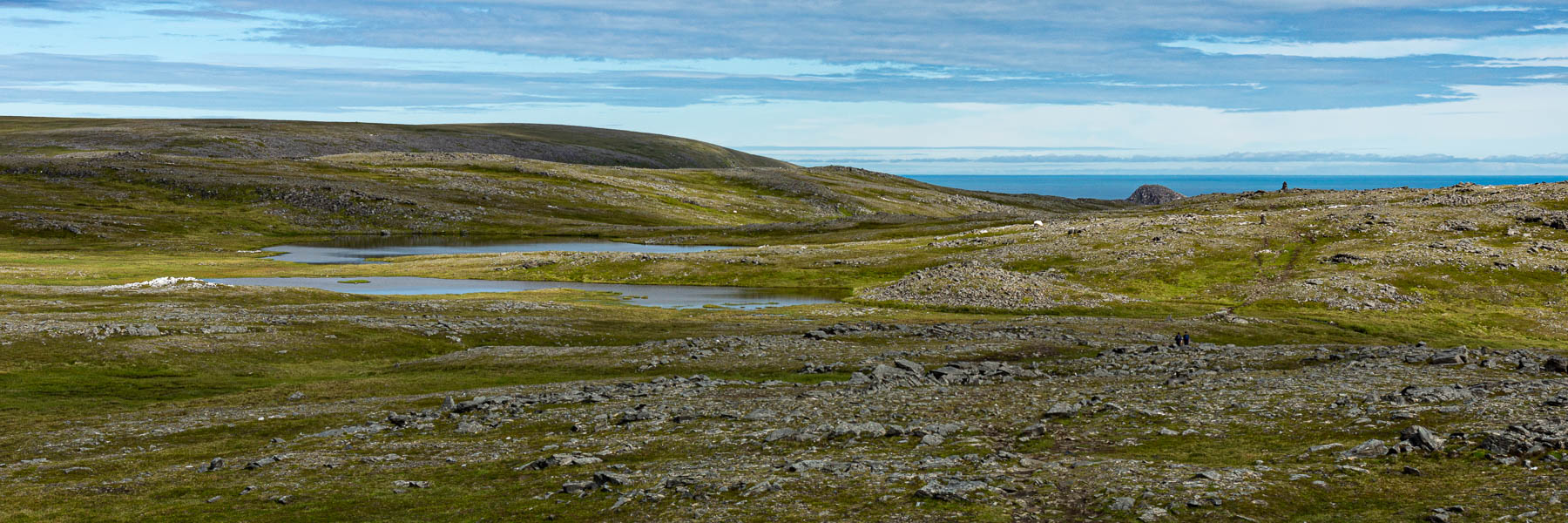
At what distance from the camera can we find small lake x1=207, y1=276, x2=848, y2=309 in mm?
115000

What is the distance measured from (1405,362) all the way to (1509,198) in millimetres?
128943

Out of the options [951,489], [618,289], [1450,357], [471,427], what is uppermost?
[951,489]

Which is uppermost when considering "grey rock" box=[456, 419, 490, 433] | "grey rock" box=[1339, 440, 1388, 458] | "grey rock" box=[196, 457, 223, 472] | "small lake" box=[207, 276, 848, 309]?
"grey rock" box=[1339, 440, 1388, 458]

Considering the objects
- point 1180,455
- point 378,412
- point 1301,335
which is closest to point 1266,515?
point 1180,455

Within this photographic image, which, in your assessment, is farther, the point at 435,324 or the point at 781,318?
the point at 781,318

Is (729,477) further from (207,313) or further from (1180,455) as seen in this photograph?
(207,313)

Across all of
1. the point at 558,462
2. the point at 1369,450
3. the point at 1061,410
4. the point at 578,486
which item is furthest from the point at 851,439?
the point at 1369,450

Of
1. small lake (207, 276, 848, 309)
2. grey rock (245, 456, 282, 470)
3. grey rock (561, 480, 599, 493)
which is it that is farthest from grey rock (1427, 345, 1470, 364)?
small lake (207, 276, 848, 309)

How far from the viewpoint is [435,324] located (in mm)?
80312

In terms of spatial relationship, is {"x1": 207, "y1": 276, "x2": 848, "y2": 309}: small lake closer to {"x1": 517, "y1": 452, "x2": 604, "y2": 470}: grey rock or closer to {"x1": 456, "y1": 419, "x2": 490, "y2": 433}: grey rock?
{"x1": 456, "y1": 419, "x2": 490, "y2": 433}: grey rock

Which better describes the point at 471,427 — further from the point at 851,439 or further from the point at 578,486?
the point at 851,439

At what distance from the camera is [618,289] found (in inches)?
5108

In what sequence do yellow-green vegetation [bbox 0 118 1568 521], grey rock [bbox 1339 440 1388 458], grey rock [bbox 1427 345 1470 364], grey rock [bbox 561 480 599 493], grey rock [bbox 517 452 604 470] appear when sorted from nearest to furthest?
yellow-green vegetation [bbox 0 118 1568 521] → grey rock [bbox 561 480 599 493] → grey rock [bbox 1339 440 1388 458] → grey rock [bbox 517 452 604 470] → grey rock [bbox 1427 345 1470 364]

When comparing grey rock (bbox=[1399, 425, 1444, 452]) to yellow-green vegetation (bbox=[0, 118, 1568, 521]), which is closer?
yellow-green vegetation (bbox=[0, 118, 1568, 521])
